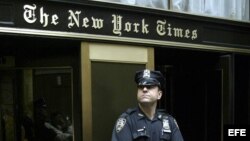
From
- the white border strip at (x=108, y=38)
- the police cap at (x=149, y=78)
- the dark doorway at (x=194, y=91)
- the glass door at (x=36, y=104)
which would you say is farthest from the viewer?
the dark doorway at (x=194, y=91)

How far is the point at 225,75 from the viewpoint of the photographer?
707 cm

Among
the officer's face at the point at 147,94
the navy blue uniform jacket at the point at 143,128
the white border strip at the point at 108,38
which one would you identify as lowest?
the navy blue uniform jacket at the point at 143,128

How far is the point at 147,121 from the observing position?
4523 mm

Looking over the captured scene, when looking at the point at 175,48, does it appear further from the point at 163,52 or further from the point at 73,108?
the point at 73,108

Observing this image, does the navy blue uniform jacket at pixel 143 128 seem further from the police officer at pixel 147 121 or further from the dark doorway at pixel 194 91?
the dark doorway at pixel 194 91

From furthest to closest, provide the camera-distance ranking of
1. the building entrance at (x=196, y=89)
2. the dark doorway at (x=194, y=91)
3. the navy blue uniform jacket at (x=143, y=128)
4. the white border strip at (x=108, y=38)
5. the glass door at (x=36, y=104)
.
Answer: the dark doorway at (x=194, y=91)
the building entrance at (x=196, y=89)
the glass door at (x=36, y=104)
the white border strip at (x=108, y=38)
the navy blue uniform jacket at (x=143, y=128)

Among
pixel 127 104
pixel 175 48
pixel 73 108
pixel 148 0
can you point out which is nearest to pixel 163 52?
pixel 175 48

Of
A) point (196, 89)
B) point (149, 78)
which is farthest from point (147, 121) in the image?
point (196, 89)

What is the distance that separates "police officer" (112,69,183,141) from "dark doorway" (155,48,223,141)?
228 centimetres

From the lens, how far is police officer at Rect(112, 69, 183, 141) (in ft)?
14.5

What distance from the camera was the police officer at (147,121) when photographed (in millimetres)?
4427

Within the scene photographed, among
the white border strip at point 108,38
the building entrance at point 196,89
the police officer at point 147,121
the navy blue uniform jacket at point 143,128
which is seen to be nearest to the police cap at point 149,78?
the police officer at point 147,121

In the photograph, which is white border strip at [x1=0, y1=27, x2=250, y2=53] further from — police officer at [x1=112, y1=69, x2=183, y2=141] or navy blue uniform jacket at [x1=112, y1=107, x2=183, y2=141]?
navy blue uniform jacket at [x1=112, y1=107, x2=183, y2=141]

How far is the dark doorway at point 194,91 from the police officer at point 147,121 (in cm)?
228
